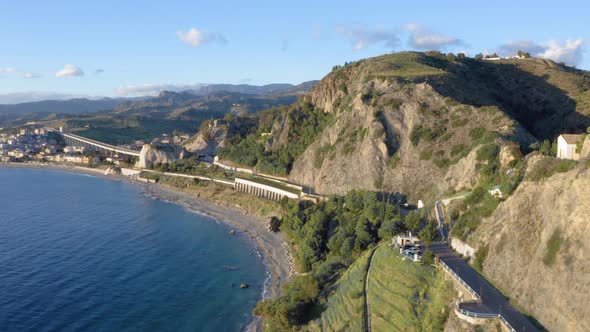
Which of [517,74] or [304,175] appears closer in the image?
[304,175]

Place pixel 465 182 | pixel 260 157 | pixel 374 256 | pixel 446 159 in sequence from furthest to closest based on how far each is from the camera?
1. pixel 260 157
2. pixel 446 159
3. pixel 465 182
4. pixel 374 256

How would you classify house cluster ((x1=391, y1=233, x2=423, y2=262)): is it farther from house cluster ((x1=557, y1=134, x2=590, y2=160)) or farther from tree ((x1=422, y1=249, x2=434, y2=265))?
house cluster ((x1=557, y1=134, x2=590, y2=160))

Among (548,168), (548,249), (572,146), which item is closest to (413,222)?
(572,146)

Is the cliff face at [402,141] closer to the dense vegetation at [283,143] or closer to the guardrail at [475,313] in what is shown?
the dense vegetation at [283,143]

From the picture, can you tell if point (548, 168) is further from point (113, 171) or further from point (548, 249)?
point (113, 171)

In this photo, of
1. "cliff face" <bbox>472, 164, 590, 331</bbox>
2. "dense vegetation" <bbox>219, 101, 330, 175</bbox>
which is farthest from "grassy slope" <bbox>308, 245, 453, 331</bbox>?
"dense vegetation" <bbox>219, 101, 330, 175</bbox>

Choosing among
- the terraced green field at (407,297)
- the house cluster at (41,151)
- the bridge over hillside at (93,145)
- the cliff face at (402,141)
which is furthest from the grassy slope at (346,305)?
the bridge over hillside at (93,145)

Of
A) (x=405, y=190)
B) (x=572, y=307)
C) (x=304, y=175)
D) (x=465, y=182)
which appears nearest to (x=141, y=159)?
(x=304, y=175)

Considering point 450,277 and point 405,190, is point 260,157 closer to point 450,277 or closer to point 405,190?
point 405,190
